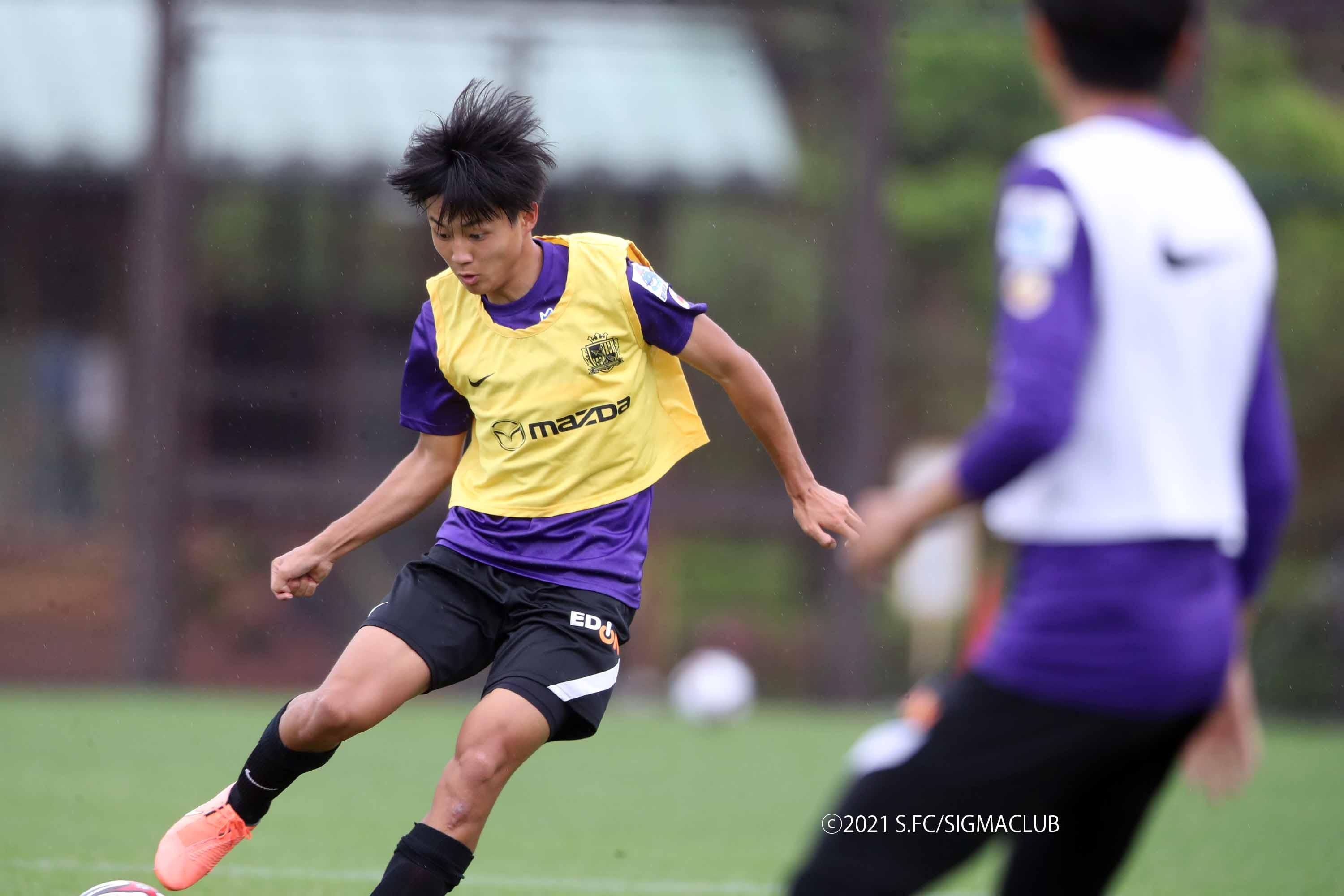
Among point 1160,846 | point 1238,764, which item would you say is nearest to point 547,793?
point 1160,846

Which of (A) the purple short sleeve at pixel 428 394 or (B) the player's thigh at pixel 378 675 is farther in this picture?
(A) the purple short sleeve at pixel 428 394

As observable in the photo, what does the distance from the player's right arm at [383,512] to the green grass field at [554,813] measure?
1.06m

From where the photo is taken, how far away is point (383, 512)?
12.1 feet

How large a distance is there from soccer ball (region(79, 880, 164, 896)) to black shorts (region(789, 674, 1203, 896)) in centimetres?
200

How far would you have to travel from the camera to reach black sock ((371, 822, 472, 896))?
3018 mm

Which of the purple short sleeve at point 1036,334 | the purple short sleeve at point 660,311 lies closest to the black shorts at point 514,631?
the purple short sleeve at point 660,311

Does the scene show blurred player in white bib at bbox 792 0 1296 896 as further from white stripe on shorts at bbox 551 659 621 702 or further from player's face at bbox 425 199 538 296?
player's face at bbox 425 199 538 296

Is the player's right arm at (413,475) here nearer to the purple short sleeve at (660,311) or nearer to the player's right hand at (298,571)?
the player's right hand at (298,571)

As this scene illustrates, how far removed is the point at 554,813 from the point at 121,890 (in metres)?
2.86

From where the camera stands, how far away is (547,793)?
6672 millimetres

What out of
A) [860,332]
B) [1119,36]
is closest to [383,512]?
[1119,36]

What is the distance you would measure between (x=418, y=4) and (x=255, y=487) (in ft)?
12.5

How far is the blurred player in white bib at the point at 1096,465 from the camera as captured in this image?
1.88 meters

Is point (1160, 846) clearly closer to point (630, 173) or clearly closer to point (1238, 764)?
point (1238, 764)
